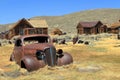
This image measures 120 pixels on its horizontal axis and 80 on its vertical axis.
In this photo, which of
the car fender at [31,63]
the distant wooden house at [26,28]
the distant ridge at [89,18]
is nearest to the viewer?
the car fender at [31,63]

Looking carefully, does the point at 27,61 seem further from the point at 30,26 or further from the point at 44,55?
the point at 30,26

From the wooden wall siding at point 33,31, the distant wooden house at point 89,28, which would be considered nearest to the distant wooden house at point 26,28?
the wooden wall siding at point 33,31

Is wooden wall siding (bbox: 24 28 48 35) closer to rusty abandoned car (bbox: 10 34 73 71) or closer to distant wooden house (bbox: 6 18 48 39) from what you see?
distant wooden house (bbox: 6 18 48 39)

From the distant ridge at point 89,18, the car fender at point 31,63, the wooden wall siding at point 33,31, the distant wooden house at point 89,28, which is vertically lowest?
the car fender at point 31,63

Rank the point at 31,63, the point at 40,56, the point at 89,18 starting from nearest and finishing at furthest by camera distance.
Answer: the point at 31,63 → the point at 40,56 → the point at 89,18

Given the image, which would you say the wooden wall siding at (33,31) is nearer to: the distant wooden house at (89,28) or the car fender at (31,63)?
the distant wooden house at (89,28)

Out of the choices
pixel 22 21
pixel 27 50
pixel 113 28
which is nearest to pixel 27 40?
pixel 27 50

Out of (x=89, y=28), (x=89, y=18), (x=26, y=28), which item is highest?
(x=89, y=18)

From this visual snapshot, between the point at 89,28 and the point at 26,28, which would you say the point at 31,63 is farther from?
the point at 89,28

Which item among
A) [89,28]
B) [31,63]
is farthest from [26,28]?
[31,63]

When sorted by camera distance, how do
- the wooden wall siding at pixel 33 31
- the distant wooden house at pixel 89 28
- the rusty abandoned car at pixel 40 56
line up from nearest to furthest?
the rusty abandoned car at pixel 40 56 → the wooden wall siding at pixel 33 31 → the distant wooden house at pixel 89 28

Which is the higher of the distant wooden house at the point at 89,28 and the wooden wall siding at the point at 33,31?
the distant wooden house at the point at 89,28

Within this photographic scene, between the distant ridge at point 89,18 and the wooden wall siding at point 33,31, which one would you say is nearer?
the wooden wall siding at point 33,31

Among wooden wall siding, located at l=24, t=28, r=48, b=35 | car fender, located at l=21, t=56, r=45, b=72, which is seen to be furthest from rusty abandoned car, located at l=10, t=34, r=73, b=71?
wooden wall siding, located at l=24, t=28, r=48, b=35
